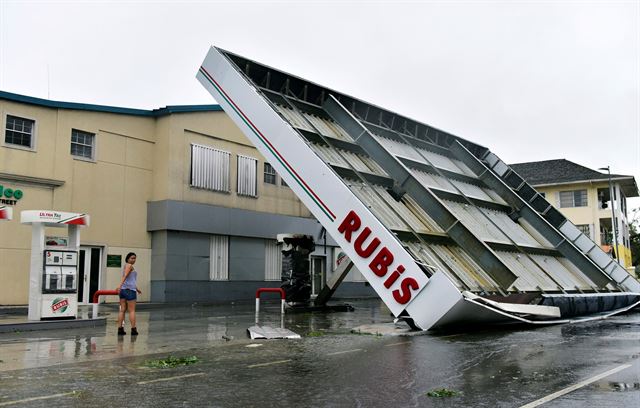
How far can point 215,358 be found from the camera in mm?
8711

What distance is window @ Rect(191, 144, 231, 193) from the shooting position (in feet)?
88.2

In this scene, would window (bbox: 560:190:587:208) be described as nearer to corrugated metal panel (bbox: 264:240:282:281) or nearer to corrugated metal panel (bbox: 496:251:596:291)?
corrugated metal panel (bbox: 264:240:282:281)

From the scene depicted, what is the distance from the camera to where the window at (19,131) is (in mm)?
21203

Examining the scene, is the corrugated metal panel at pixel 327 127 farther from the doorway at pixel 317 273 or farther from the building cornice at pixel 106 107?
the doorway at pixel 317 273

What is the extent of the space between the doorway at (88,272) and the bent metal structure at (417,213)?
9.80 metres

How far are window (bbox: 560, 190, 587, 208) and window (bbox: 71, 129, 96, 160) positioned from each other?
129 ft

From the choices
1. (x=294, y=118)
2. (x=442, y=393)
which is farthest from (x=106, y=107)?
(x=442, y=393)

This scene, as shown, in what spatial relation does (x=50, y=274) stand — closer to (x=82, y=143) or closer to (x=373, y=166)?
(x=373, y=166)

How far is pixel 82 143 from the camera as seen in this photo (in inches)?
931

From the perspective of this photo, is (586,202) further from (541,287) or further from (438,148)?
(541,287)

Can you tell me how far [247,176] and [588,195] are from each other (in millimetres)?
32011

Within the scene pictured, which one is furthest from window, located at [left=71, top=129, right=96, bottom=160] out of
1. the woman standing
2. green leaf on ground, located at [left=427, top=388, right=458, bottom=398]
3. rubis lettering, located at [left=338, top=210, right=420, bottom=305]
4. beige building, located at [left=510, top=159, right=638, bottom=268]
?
beige building, located at [left=510, top=159, right=638, bottom=268]

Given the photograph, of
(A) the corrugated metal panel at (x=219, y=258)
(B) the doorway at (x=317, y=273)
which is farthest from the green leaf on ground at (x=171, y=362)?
(B) the doorway at (x=317, y=273)

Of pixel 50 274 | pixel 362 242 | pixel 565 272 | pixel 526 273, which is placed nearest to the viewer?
pixel 362 242
